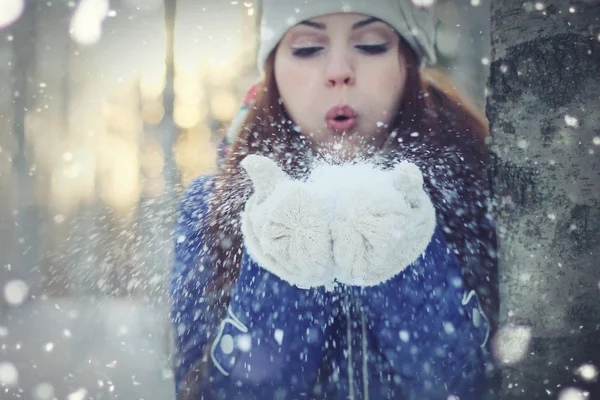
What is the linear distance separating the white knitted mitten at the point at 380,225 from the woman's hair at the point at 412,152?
229 mm

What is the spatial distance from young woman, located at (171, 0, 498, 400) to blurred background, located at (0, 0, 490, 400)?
0.45ft

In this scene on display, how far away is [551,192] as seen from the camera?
3.33 feet

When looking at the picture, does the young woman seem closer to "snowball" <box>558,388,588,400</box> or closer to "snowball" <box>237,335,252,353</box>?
"snowball" <box>237,335,252,353</box>

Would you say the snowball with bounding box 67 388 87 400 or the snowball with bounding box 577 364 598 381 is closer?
the snowball with bounding box 577 364 598 381

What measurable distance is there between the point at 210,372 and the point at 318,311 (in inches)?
13.5

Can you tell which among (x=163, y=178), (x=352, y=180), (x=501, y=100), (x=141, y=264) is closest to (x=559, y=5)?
(x=501, y=100)

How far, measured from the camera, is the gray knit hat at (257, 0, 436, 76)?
51.2 inches

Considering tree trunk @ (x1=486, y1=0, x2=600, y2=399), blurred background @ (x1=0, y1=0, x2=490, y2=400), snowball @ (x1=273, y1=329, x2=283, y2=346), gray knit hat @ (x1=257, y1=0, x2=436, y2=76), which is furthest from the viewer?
blurred background @ (x1=0, y1=0, x2=490, y2=400)

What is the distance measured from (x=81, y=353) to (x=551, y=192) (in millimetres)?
1581

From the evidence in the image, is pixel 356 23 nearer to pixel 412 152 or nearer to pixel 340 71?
pixel 340 71

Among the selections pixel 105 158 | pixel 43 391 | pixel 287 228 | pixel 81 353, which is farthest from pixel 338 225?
pixel 43 391

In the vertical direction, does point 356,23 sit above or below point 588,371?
above

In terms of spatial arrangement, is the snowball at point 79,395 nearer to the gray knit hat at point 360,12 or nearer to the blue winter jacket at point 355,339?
the blue winter jacket at point 355,339

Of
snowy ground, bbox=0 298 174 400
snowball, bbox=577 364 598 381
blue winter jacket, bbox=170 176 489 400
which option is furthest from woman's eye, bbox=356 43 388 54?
snowy ground, bbox=0 298 174 400
